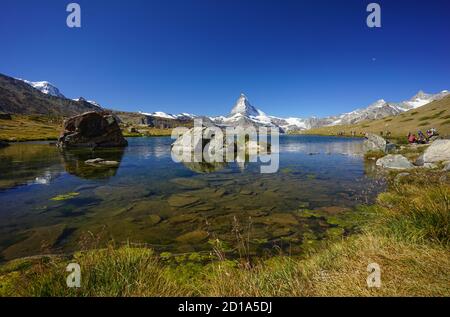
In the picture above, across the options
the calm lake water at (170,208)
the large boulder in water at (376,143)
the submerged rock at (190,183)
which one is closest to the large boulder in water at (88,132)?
the calm lake water at (170,208)

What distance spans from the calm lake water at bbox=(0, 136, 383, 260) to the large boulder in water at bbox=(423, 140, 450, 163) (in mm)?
5710

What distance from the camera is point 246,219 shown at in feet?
33.7

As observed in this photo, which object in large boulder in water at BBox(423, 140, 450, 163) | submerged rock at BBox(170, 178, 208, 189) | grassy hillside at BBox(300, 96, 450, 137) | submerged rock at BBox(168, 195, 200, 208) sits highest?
grassy hillside at BBox(300, 96, 450, 137)

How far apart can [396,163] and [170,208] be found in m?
20.0

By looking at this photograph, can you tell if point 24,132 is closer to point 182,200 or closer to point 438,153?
point 182,200

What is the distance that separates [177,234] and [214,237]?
146 centimetres

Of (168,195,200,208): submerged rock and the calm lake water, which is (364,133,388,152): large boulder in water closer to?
the calm lake water

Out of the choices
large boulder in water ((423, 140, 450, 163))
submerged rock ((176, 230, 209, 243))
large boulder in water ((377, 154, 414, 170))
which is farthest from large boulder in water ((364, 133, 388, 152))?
submerged rock ((176, 230, 209, 243))

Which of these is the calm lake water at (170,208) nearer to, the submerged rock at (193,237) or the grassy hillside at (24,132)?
the submerged rock at (193,237)

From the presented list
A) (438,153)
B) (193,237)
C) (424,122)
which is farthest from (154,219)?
(424,122)

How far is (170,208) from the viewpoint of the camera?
11688mm

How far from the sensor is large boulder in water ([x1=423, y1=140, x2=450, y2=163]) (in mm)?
18608
